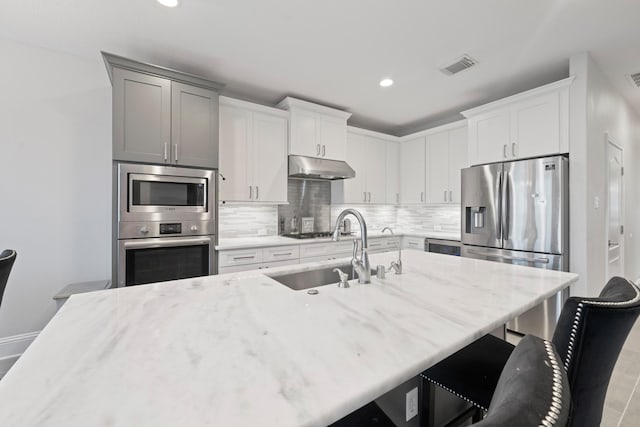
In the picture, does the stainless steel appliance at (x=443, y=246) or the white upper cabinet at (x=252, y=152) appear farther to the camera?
the stainless steel appliance at (x=443, y=246)

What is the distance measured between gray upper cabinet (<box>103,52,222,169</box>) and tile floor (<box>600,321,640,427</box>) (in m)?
3.41

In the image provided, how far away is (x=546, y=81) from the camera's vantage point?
301cm

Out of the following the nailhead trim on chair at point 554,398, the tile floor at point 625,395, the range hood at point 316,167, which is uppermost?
the range hood at point 316,167

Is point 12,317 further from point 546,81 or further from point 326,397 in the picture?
point 546,81

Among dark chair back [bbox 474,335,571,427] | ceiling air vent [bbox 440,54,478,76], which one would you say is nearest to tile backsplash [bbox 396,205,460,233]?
ceiling air vent [bbox 440,54,478,76]

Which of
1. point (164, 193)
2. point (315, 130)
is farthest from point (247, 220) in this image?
point (315, 130)

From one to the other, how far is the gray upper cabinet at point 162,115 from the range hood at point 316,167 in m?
0.97

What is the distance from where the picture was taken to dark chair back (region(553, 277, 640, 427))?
2.37ft

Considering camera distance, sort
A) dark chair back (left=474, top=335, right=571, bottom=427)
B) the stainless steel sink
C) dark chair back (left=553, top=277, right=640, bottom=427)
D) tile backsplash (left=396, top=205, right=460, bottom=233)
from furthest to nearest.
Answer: tile backsplash (left=396, top=205, right=460, bottom=233) < the stainless steel sink < dark chair back (left=553, top=277, right=640, bottom=427) < dark chair back (left=474, top=335, right=571, bottom=427)

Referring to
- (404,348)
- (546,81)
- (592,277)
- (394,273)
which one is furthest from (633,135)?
(404,348)

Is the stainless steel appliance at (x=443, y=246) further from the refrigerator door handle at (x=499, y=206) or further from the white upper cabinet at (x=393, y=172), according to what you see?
the white upper cabinet at (x=393, y=172)

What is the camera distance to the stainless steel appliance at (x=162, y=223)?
88.8 inches

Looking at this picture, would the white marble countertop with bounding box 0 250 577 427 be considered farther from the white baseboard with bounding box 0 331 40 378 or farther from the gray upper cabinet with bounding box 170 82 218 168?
the white baseboard with bounding box 0 331 40 378

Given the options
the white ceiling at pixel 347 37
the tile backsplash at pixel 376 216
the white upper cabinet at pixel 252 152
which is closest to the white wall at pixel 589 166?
the white ceiling at pixel 347 37
